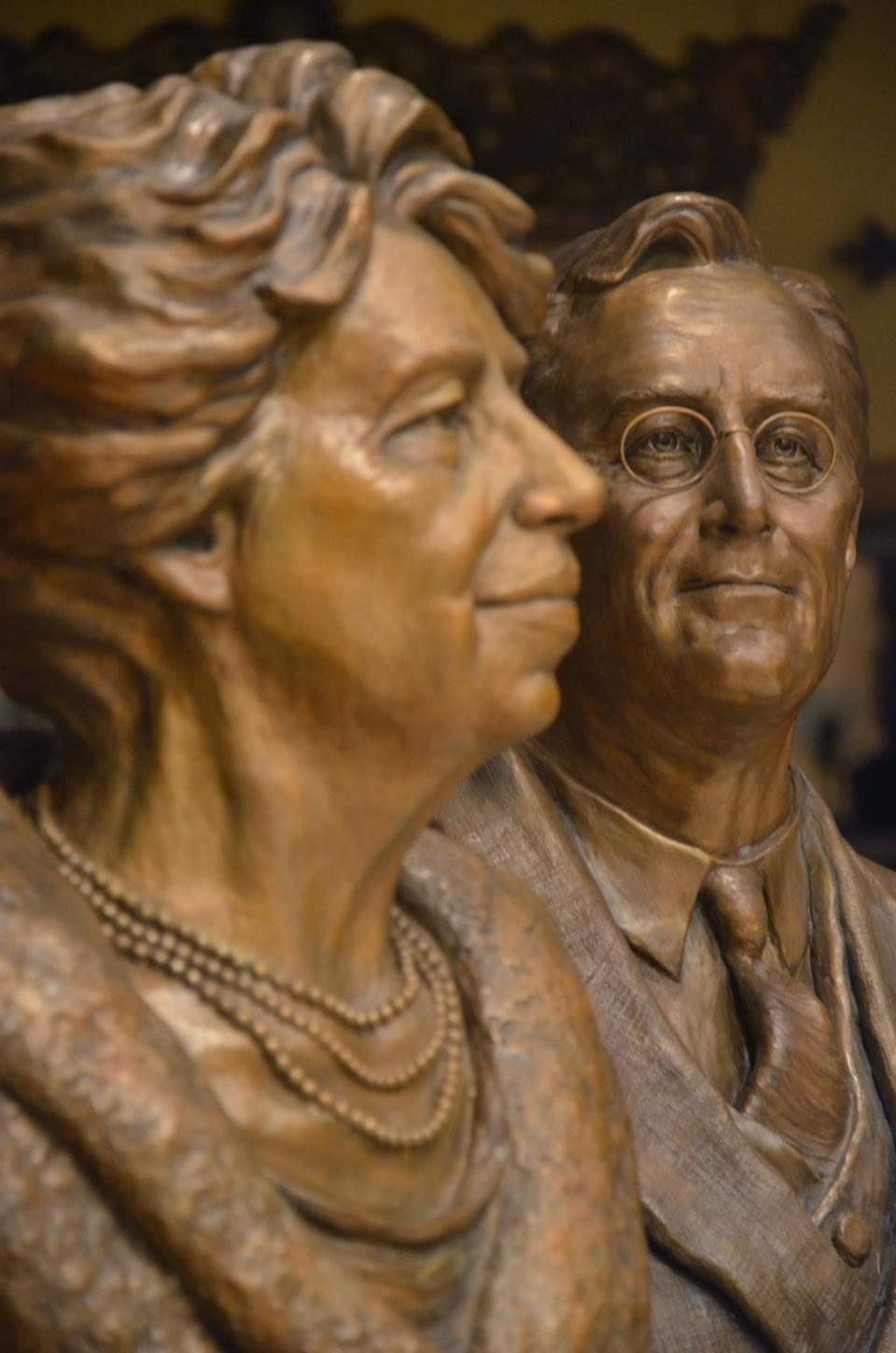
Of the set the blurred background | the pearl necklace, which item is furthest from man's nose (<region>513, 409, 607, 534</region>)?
the blurred background

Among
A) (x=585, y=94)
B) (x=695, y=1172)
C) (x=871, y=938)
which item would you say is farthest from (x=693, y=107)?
(x=695, y=1172)

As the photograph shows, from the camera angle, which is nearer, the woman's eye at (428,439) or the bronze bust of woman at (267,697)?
the bronze bust of woman at (267,697)

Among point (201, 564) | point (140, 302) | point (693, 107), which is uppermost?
point (140, 302)

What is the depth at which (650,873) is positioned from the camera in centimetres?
170

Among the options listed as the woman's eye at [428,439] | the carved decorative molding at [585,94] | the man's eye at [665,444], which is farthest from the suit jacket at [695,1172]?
the carved decorative molding at [585,94]

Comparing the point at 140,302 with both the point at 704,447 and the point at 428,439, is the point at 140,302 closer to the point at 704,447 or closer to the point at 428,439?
the point at 428,439

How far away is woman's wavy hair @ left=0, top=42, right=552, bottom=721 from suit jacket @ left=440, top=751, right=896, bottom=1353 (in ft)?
1.87

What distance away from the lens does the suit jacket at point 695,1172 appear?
4.93ft

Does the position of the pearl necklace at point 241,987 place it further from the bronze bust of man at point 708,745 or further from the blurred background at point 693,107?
the blurred background at point 693,107

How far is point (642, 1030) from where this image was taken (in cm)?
158

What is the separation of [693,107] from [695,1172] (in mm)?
1767

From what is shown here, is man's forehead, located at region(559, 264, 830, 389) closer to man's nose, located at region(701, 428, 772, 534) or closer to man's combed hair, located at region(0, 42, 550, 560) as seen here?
man's nose, located at region(701, 428, 772, 534)

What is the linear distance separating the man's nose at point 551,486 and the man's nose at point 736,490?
16.1 inches

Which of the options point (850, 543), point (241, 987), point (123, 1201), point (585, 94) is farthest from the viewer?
point (585, 94)
